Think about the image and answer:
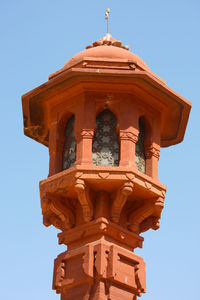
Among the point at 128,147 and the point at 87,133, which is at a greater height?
the point at 87,133

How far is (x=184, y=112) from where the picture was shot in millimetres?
14500

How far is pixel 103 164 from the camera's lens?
43.5 feet

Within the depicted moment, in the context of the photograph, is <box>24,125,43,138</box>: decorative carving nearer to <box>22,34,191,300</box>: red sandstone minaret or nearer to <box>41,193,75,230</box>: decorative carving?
<box>22,34,191,300</box>: red sandstone minaret

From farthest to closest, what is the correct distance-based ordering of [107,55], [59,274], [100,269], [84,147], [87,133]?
1. [107,55]
2. [87,133]
3. [84,147]
4. [59,274]
5. [100,269]

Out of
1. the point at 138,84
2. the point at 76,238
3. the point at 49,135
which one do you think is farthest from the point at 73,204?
the point at 138,84

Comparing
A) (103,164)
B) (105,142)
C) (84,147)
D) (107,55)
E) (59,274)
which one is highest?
(107,55)

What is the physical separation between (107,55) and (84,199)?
2.98 metres

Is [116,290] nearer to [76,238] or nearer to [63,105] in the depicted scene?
[76,238]

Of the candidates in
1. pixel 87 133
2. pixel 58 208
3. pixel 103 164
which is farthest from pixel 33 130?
pixel 103 164

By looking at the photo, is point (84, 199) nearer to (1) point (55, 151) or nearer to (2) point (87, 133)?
(2) point (87, 133)

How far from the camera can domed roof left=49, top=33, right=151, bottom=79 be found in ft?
44.7

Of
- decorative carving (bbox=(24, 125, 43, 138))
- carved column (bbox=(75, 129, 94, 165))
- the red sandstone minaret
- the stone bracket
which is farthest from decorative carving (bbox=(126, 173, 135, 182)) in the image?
decorative carving (bbox=(24, 125, 43, 138))

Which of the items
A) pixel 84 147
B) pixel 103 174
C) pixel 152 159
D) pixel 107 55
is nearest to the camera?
pixel 103 174

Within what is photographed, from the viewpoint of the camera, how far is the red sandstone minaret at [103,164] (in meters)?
12.8
